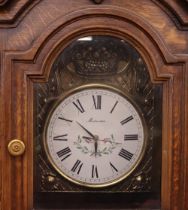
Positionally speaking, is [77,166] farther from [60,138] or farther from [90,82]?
[90,82]

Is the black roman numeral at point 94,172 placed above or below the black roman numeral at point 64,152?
below

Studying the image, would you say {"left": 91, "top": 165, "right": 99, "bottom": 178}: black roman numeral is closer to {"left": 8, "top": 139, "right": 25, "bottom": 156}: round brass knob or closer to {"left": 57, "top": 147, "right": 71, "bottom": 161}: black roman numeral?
{"left": 57, "top": 147, "right": 71, "bottom": 161}: black roman numeral

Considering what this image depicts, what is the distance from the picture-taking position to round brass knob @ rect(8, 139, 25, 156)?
2.97 ft

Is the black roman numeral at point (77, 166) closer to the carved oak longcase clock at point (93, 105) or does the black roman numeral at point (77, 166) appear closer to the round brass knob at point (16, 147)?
the carved oak longcase clock at point (93, 105)

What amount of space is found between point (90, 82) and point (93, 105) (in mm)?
54

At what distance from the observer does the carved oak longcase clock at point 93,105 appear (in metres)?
0.90

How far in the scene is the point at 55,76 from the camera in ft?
3.04

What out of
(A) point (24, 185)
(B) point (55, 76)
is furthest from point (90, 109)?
(A) point (24, 185)

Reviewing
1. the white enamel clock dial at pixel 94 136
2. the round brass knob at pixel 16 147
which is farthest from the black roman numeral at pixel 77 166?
the round brass knob at pixel 16 147

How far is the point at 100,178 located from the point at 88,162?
0.16 ft

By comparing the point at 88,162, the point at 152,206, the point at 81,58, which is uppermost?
the point at 81,58

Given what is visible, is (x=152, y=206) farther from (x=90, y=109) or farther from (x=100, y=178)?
(x=90, y=109)

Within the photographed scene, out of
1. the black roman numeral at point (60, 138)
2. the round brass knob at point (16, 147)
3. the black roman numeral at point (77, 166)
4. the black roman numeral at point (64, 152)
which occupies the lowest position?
the black roman numeral at point (77, 166)

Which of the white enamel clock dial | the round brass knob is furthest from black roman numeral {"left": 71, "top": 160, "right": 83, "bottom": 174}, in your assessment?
the round brass knob
